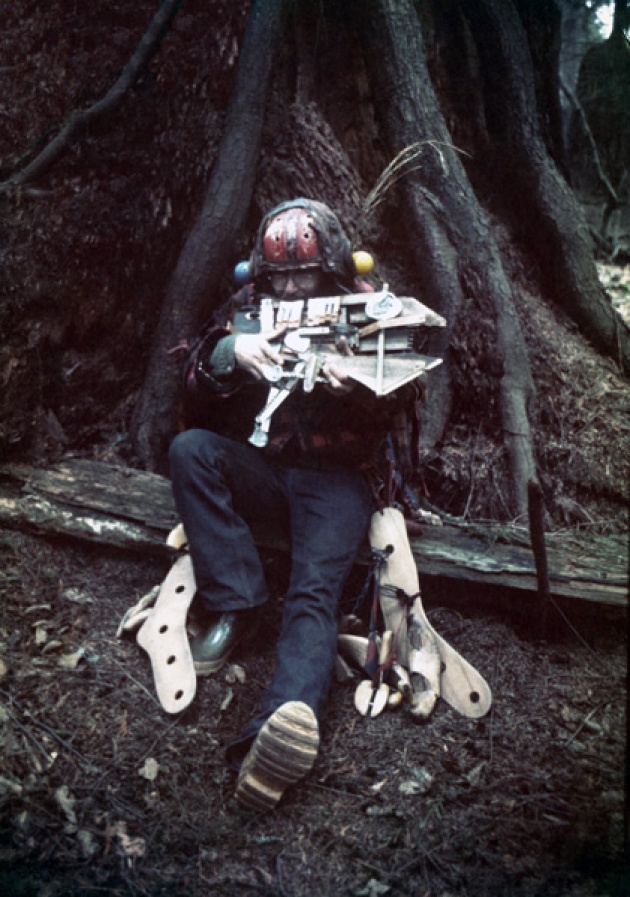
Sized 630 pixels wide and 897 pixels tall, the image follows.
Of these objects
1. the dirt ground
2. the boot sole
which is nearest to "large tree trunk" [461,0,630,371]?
the dirt ground

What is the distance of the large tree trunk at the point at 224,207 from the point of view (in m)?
3.44

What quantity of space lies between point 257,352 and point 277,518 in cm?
77

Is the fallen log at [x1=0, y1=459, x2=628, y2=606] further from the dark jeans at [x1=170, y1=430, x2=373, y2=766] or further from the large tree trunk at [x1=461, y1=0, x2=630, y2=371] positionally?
the large tree trunk at [x1=461, y1=0, x2=630, y2=371]

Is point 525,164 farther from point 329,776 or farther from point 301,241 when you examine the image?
point 329,776

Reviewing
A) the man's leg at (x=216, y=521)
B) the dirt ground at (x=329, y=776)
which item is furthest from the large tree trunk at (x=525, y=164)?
the man's leg at (x=216, y=521)

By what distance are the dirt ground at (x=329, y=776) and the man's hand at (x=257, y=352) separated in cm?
116

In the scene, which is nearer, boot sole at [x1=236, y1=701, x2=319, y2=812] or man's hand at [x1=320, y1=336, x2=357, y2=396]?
boot sole at [x1=236, y1=701, x2=319, y2=812]

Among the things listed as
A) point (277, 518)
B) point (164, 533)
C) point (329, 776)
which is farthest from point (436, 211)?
point (329, 776)

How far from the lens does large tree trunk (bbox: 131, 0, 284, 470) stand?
3443 millimetres

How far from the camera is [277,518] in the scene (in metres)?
2.98

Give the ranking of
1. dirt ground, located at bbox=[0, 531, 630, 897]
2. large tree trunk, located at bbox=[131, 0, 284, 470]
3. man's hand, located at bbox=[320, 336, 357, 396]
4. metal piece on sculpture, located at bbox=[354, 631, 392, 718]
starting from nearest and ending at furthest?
dirt ground, located at bbox=[0, 531, 630, 897] → metal piece on sculpture, located at bbox=[354, 631, 392, 718] → man's hand, located at bbox=[320, 336, 357, 396] → large tree trunk, located at bbox=[131, 0, 284, 470]

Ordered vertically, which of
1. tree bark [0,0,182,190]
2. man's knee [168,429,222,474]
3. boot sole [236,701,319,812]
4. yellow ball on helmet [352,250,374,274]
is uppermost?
tree bark [0,0,182,190]

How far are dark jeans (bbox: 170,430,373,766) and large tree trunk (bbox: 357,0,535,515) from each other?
0.80m

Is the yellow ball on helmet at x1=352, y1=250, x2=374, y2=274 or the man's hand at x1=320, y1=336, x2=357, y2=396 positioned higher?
the yellow ball on helmet at x1=352, y1=250, x2=374, y2=274
